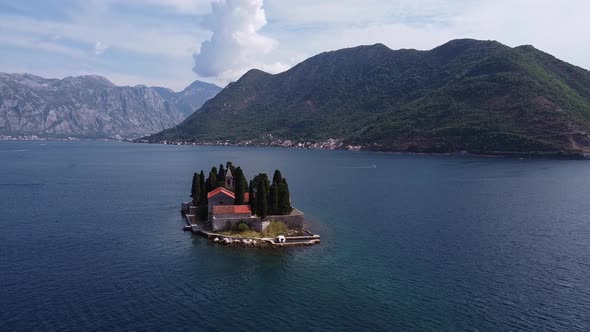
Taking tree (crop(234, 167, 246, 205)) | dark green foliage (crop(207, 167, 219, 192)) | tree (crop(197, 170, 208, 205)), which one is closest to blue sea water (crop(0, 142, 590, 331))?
tree (crop(197, 170, 208, 205))

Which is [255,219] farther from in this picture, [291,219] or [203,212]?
[203,212]

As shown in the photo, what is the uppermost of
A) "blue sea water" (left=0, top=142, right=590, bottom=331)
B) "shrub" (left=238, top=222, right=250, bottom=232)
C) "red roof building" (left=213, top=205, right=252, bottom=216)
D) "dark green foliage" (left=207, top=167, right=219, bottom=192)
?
"dark green foliage" (left=207, top=167, right=219, bottom=192)

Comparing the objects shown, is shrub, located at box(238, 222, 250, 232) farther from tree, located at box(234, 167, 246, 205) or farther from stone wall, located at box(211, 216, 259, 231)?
tree, located at box(234, 167, 246, 205)

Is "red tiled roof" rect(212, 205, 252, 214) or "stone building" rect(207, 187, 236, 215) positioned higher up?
"stone building" rect(207, 187, 236, 215)

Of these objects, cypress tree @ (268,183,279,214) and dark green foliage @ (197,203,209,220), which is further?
dark green foliage @ (197,203,209,220)

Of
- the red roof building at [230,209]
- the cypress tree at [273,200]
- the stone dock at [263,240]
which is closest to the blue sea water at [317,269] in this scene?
the stone dock at [263,240]

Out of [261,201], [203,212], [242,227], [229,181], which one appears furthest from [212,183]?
[242,227]
